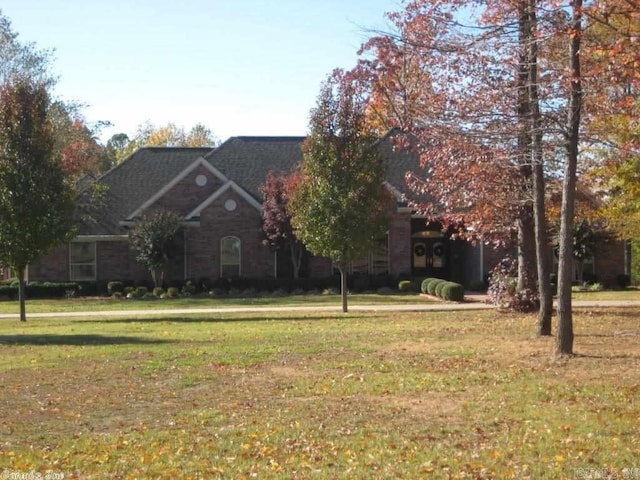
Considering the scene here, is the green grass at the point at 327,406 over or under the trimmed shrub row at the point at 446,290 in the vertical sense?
under

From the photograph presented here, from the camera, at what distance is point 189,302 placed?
104 ft

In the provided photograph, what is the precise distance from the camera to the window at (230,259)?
1468 inches

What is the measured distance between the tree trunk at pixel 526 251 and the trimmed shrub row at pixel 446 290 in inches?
267

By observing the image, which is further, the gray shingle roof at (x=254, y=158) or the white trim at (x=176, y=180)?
the gray shingle roof at (x=254, y=158)

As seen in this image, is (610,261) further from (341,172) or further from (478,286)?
(341,172)

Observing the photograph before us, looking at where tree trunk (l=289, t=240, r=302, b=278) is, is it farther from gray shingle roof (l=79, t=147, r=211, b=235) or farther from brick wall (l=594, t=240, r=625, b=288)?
brick wall (l=594, t=240, r=625, b=288)

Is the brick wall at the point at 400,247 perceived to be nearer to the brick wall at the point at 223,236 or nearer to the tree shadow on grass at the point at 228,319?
the brick wall at the point at 223,236

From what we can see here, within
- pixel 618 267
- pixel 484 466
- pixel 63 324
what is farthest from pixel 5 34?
pixel 484 466

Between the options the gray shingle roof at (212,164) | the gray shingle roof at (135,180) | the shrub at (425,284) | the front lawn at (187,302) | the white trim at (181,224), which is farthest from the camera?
the gray shingle roof at (212,164)

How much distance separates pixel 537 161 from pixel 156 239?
76.1ft

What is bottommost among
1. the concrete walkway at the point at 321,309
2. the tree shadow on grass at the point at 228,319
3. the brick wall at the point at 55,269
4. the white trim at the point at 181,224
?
the tree shadow on grass at the point at 228,319

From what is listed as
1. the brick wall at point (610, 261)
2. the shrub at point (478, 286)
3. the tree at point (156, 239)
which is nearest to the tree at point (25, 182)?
the tree at point (156, 239)

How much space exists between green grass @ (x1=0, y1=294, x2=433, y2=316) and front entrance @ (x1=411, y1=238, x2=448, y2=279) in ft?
20.4

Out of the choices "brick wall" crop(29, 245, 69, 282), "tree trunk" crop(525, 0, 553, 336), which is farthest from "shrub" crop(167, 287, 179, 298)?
"tree trunk" crop(525, 0, 553, 336)
